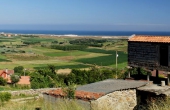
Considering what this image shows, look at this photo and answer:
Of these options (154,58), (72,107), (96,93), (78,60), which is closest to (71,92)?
(96,93)

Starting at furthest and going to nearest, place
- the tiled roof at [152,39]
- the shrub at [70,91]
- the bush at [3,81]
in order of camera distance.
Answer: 1. the bush at [3,81]
2. the tiled roof at [152,39]
3. the shrub at [70,91]

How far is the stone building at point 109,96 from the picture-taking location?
13.5 metres

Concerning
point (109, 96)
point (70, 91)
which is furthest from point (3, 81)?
point (109, 96)

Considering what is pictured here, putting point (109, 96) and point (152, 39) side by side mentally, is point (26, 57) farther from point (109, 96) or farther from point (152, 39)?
point (109, 96)

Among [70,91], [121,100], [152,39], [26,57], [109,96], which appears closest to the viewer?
[70,91]

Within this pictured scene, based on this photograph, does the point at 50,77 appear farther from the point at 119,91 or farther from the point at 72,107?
the point at 72,107

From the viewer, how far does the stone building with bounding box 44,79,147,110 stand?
530 inches

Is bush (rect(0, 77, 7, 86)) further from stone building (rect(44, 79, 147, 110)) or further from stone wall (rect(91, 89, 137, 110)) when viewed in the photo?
stone wall (rect(91, 89, 137, 110))

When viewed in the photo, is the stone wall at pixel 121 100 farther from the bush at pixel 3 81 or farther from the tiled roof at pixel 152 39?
the bush at pixel 3 81

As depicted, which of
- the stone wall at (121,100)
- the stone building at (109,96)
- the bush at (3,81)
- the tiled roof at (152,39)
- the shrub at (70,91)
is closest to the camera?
the stone building at (109,96)

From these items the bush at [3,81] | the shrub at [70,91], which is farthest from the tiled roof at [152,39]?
the bush at [3,81]

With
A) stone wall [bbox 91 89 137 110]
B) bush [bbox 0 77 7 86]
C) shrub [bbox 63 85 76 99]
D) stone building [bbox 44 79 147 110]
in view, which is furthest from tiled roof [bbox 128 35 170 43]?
bush [bbox 0 77 7 86]

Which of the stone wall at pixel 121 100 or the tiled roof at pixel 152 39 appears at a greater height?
the tiled roof at pixel 152 39

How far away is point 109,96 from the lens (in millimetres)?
14164
